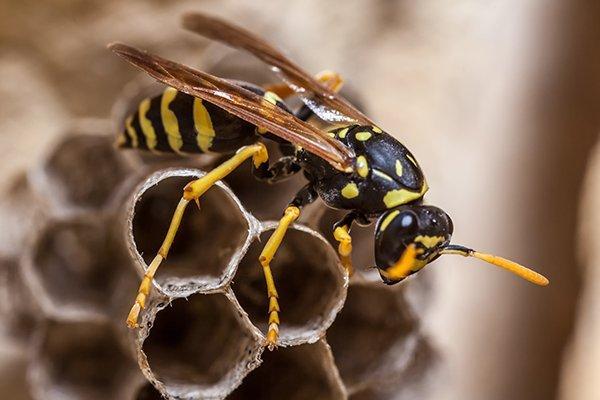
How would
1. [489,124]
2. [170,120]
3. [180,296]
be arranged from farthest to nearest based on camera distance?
[489,124]
[170,120]
[180,296]

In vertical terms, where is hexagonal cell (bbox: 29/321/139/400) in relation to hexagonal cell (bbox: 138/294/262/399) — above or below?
below

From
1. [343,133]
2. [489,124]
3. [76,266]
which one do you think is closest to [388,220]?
[343,133]

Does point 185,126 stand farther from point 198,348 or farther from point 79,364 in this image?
point 79,364

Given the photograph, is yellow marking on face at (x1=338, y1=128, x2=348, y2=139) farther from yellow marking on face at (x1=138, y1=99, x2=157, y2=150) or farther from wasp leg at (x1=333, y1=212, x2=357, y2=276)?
yellow marking on face at (x1=138, y1=99, x2=157, y2=150)

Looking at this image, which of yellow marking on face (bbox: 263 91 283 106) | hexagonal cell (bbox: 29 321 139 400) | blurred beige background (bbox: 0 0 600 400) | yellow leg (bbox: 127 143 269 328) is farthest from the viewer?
blurred beige background (bbox: 0 0 600 400)

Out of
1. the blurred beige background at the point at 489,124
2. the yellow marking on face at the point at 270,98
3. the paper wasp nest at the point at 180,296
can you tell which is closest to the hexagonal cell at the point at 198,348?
the paper wasp nest at the point at 180,296

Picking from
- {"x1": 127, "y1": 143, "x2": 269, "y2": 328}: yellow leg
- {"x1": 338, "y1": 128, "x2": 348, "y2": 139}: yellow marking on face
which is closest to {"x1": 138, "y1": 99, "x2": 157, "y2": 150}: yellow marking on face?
{"x1": 127, "y1": 143, "x2": 269, "y2": 328}: yellow leg
